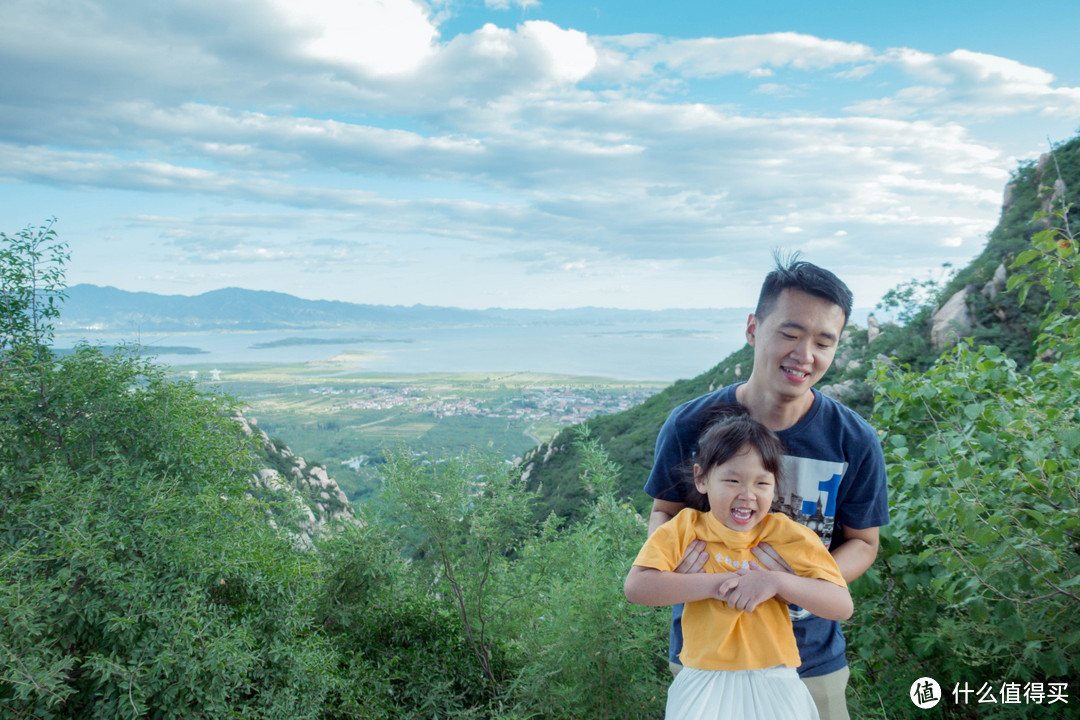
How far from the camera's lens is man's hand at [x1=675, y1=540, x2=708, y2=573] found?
145cm

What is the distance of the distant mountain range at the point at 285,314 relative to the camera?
4116 centimetres

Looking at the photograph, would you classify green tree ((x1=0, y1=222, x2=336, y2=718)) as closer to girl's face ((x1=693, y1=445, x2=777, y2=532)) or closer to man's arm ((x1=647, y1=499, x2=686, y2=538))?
man's arm ((x1=647, y1=499, x2=686, y2=538))

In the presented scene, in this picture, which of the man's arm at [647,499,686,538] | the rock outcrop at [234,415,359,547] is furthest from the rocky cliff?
the man's arm at [647,499,686,538]

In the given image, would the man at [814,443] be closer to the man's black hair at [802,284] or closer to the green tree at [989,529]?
the man's black hair at [802,284]

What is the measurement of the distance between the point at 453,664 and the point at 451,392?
93.7 ft

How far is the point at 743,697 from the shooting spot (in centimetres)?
136

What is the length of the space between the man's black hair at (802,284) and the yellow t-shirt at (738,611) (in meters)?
0.55

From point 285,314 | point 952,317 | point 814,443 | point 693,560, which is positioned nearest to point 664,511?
point 693,560

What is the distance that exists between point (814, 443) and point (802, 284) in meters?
0.41

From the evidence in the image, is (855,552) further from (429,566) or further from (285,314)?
(285,314)

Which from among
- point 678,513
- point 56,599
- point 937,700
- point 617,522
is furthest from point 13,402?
point 937,700

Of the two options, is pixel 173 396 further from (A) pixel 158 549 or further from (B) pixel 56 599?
(B) pixel 56 599

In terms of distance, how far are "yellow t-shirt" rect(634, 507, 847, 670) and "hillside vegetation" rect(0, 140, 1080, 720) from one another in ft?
2.74

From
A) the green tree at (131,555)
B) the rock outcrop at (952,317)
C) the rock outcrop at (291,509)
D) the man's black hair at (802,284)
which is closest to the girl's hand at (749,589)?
the man's black hair at (802,284)
